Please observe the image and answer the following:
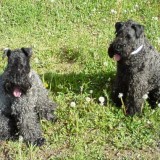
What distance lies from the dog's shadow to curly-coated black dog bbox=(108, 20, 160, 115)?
0.52m

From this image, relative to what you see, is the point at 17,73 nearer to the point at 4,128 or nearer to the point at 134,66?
the point at 4,128

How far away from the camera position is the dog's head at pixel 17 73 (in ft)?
19.3

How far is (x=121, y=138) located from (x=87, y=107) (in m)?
0.88

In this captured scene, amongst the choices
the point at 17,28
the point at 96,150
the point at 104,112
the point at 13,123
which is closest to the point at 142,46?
the point at 104,112

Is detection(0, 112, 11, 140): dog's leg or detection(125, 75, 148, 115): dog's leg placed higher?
detection(125, 75, 148, 115): dog's leg

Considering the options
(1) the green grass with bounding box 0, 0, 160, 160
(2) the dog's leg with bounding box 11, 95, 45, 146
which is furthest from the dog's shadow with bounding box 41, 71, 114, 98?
(2) the dog's leg with bounding box 11, 95, 45, 146

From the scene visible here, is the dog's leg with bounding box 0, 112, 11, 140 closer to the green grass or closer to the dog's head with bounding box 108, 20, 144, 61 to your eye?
the green grass

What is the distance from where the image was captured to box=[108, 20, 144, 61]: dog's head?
6.57 m

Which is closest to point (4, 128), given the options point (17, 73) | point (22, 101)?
point (22, 101)

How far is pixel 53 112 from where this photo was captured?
7090 millimetres

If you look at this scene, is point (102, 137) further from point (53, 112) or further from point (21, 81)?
point (21, 81)

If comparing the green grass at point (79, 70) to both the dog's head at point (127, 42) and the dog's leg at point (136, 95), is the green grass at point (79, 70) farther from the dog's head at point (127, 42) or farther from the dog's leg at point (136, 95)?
the dog's head at point (127, 42)

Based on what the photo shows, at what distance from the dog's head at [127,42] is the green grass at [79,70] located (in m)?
0.93

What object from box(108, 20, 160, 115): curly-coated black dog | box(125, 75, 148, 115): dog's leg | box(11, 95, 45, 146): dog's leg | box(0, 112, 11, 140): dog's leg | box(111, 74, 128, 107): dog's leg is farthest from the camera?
box(111, 74, 128, 107): dog's leg
